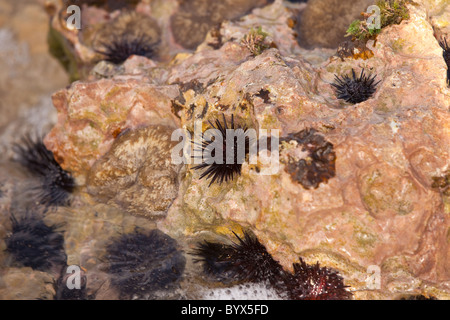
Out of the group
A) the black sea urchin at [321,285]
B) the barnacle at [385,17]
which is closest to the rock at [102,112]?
the barnacle at [385,17]

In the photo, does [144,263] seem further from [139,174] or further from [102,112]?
[102,112]

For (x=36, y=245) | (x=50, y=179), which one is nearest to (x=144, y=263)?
(x=36, y=245)

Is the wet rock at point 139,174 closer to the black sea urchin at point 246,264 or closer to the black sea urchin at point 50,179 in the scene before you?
the black sea urchin at point 50,179

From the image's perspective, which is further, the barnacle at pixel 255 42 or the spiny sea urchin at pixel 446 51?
the barnacle at pixel 255 42

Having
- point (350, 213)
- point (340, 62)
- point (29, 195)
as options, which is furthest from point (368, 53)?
point (29, 195)

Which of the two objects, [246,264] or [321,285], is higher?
[246,264]

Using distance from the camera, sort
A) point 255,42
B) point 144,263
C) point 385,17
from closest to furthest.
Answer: point 385,17 → point 144,263 → point 255,42
